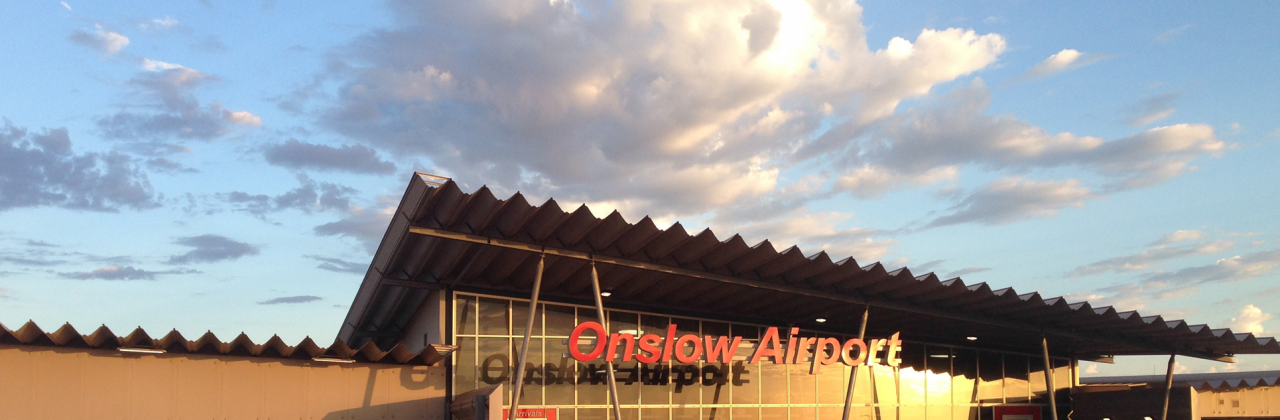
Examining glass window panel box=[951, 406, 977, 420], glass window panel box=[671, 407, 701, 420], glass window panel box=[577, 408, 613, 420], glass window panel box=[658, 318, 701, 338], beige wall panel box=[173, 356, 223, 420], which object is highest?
glass window panel box=[658, 318, 701, 338]

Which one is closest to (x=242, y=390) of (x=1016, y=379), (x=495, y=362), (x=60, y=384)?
(x=60, y=384)

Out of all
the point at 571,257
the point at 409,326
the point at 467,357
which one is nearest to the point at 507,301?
the point at 467,357

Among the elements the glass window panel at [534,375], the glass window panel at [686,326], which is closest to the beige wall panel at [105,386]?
Answer: the glass window panel at [534,375]

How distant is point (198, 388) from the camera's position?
1822cm

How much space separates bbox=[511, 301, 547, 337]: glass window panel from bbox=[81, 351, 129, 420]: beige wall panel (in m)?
8.60

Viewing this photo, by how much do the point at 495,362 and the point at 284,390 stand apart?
500 cm

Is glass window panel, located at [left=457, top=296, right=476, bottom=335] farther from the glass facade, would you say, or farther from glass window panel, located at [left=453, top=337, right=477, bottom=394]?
glass window panel, located at [left=453, top=337, right=477, bottom=394]

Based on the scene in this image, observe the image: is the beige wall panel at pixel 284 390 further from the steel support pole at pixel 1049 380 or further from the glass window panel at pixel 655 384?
the steel support pole at pixel 1049 380

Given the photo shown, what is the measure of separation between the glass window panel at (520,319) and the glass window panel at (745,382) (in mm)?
5915

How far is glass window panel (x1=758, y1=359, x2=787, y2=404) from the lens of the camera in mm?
25484

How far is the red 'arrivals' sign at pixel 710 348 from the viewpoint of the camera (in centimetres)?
2061

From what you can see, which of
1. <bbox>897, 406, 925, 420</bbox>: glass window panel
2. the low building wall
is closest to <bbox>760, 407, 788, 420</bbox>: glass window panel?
<bbox>897, 406, 925, 420</bbox>: glass window panel

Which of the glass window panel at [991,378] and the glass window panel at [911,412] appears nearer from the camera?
the glass window panel at [911,412]

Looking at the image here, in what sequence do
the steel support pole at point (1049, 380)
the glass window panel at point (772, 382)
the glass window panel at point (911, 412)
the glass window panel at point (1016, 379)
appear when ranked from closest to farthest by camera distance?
the glass window panel at point (772, 382) → the glass window panel at point (911, 412) → the steel support pole at point (1049, 380) → the glass window panel at point (1016, 379)
